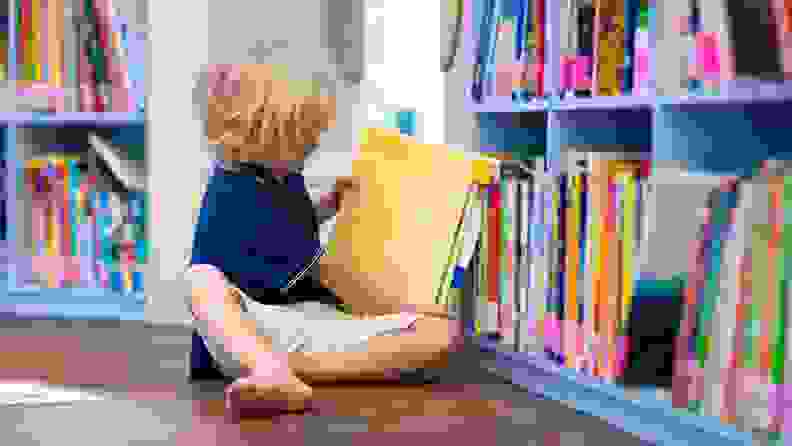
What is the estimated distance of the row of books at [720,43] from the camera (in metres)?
1.61

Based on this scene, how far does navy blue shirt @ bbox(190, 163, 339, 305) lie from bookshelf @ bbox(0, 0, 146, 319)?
94cm

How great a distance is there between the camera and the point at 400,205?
252cm

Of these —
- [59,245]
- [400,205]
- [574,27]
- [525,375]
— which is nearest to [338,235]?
[400,205]

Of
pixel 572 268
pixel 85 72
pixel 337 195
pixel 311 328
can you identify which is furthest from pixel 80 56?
pixel 572 268

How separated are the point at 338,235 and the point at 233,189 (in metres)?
0.23

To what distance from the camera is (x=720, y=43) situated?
1775 millimetres

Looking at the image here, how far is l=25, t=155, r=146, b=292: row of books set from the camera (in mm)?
3406

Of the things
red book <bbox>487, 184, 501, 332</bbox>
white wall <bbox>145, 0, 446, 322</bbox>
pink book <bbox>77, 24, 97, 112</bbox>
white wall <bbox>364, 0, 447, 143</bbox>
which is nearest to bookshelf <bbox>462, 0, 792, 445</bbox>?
red book <bbox>487, 184, 501, 332</bbox>

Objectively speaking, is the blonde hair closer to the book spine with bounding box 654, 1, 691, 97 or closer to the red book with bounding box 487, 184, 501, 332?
the red book with bounding box 487, 184, 501, 332

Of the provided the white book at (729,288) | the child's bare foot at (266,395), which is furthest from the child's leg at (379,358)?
the white book at (729,288)

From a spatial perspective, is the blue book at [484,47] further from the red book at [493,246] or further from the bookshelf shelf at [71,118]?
the bookshelf shelf at [71,118]

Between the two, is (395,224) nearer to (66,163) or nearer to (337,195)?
(337,195)

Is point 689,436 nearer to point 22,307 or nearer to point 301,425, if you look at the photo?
point 301,425

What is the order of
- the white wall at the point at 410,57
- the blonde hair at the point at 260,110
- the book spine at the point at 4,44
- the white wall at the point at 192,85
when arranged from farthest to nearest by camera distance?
the book spine at the point at 4,44, the white wall at the point at 192,85, the white wall at the point at 410,57, the blonde hair at the point at 260,110
